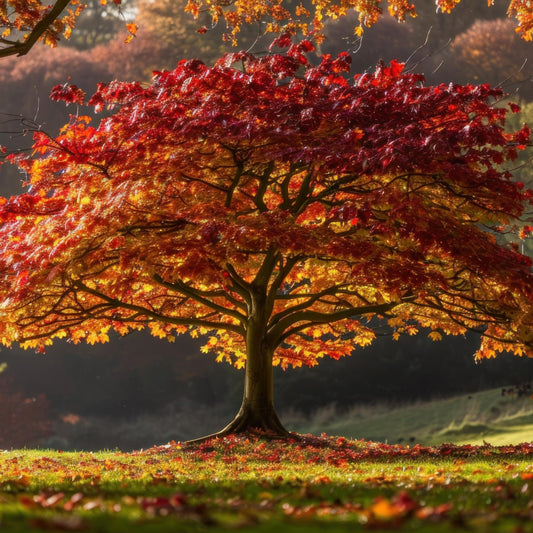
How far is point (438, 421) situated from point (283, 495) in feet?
54.4

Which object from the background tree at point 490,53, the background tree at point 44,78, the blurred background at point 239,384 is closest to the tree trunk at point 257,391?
the blurred background at point 239,384

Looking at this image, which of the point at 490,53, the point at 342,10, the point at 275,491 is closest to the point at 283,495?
the point at 275,491

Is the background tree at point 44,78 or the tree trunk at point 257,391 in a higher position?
the background tree at point 44,78

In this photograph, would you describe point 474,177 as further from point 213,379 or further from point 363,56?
point 363,56

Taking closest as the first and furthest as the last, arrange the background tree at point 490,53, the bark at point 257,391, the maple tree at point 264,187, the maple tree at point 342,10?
the maple tree at point 264,187 < the maple tree at point 342,10 < the bark at point 257,391 < the background tree at point 490,53

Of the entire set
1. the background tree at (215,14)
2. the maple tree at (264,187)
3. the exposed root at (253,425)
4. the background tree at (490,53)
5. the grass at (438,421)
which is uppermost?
the background tree at (490,53)

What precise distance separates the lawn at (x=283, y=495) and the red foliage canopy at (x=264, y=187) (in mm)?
2319

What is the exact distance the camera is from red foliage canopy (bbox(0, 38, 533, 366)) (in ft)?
26.4

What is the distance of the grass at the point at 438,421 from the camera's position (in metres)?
18.4

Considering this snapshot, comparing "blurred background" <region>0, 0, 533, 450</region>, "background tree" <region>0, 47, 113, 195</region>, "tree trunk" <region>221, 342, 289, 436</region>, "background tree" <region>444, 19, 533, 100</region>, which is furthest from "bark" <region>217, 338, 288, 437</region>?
"background tree" <region>0, 47, 113, 195</region>

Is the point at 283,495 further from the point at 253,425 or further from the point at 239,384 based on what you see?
the point at 239,384

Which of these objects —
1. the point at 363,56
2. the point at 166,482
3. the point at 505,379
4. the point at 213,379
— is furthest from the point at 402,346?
the point at 166,482

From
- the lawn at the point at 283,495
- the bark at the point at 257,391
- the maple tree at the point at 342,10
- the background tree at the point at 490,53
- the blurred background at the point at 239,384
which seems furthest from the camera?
the background tree at the point at 490,53

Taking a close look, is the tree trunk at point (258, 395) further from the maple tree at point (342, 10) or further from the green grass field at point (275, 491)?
the maple tree at point (342, 10)
